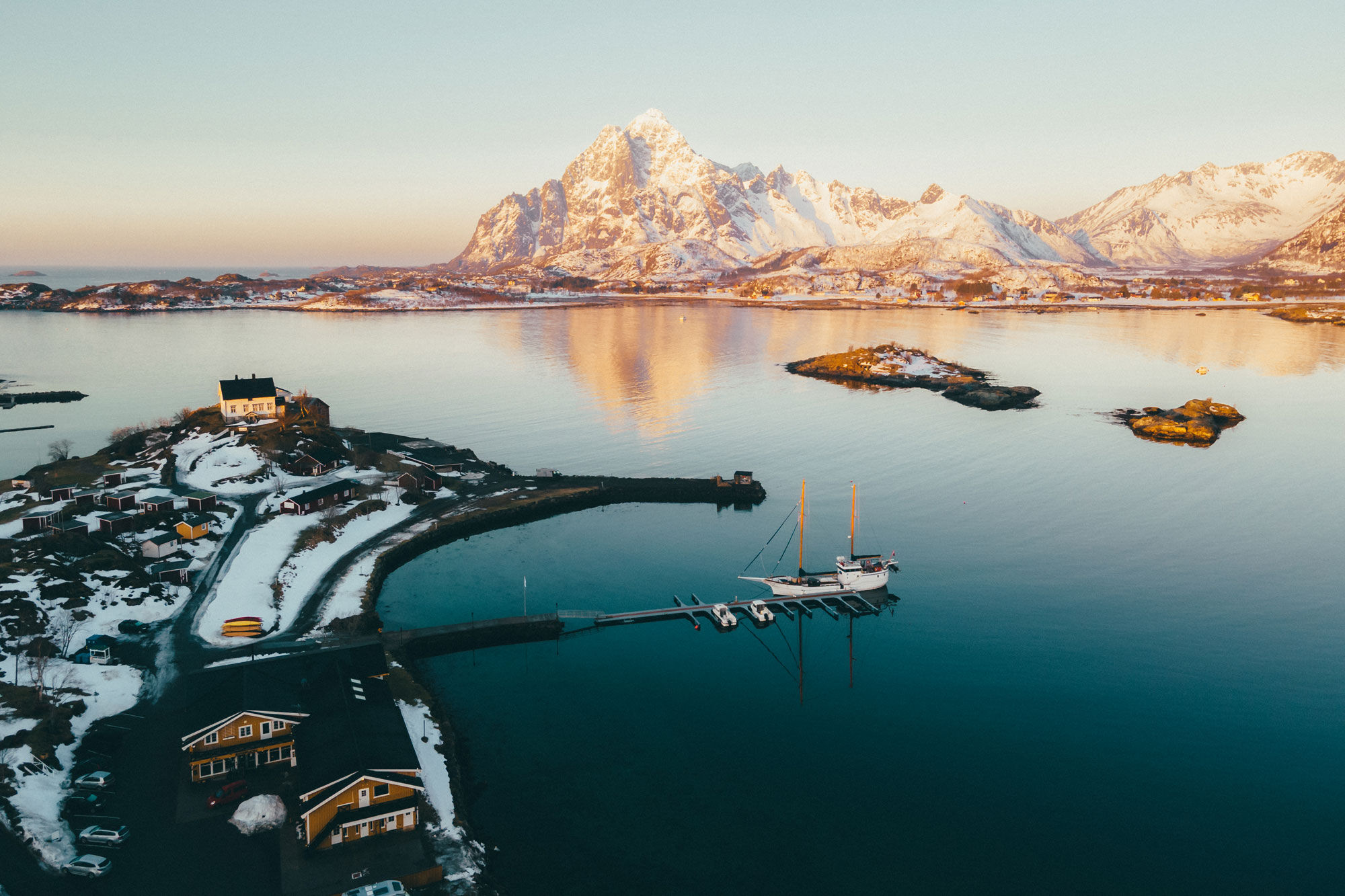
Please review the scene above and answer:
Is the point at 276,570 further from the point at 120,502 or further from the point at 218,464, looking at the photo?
the point at 218,464

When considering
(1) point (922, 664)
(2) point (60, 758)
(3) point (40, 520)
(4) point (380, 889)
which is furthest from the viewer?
(3) point (40, 520)

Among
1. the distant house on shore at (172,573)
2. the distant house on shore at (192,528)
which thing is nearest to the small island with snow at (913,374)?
the distant house on shore at (192,528)

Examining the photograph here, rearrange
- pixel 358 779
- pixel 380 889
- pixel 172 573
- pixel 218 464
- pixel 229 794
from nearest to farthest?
1. pixel 380 889
2. pixel 358 779
3. pixel 229 794
4. pixel 172 573
5. pixel 218 464

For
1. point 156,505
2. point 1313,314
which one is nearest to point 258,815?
point 156,505

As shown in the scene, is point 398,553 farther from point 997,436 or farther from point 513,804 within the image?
point 997,436

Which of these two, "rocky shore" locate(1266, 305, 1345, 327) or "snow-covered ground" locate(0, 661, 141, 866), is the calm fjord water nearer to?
"snow-covered ground" locate(0, 661, 141, 866)

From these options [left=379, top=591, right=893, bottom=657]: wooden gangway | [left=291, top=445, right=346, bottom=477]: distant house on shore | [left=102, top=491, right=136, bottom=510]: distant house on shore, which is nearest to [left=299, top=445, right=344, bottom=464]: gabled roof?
[left=291, top=445, right=346, bottom=477]: distant house on shore

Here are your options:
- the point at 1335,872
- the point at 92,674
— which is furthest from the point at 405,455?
the point at 1335,872
